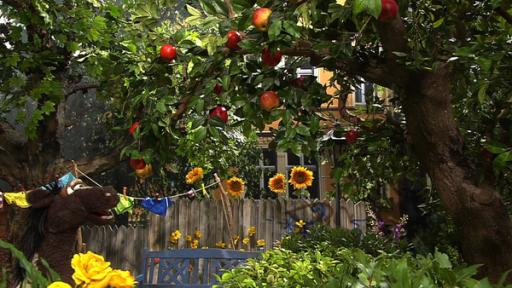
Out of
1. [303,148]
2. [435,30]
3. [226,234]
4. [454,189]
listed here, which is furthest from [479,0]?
[226,234]

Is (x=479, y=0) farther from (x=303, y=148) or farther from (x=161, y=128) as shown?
(x=161, y=128)

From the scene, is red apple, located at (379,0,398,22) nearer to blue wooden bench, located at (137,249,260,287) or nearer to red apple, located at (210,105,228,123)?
red apple, located at (210,105,228,123)

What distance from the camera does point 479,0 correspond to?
3.36 m

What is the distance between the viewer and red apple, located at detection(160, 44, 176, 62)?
2684mm

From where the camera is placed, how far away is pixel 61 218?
128 inches

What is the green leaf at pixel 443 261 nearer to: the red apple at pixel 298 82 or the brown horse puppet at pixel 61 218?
the red apple at pixel 298 82

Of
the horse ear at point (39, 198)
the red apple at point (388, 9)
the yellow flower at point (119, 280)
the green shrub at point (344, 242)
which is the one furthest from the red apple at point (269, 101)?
the green shrub at point (344, 242)

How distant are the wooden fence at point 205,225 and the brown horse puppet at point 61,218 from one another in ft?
24.7

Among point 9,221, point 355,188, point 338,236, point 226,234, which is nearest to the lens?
point 355,188

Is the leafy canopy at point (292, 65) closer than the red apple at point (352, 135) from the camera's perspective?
Yes

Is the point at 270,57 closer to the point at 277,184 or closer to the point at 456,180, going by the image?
the point at 456,180

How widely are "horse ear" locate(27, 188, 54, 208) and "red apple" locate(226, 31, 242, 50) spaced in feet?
5.71

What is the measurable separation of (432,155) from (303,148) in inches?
32.7

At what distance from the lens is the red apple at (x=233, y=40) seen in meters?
2.35
